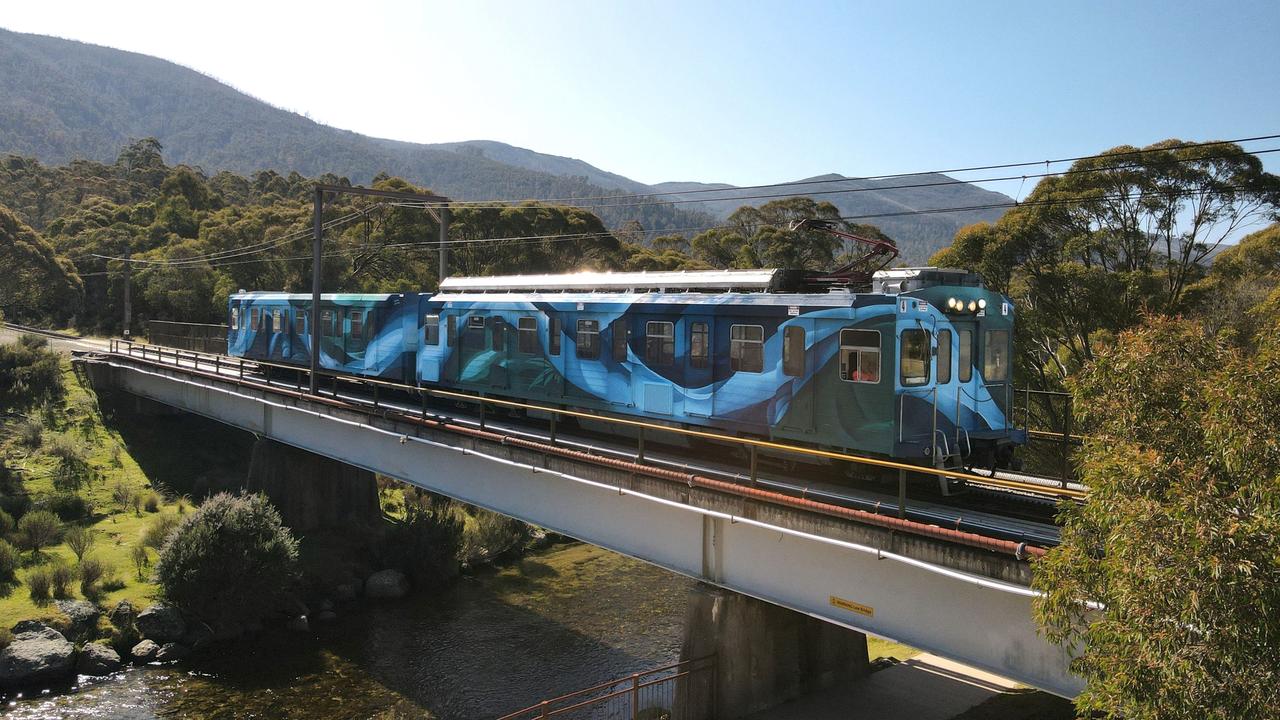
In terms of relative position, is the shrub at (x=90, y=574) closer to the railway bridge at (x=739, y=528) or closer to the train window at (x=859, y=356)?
the railway bridge at (x=739, y=528)

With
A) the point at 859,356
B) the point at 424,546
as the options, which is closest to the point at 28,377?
the point at 424,546

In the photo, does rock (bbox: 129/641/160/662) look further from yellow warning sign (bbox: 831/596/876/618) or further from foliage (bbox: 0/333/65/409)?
foliage (bbox: 0/333/65/409)

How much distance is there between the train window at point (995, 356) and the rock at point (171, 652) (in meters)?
20.7

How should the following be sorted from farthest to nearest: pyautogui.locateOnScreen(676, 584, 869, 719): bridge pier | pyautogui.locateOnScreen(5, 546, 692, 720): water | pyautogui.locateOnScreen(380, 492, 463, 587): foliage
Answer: pyautogui.locateOnScreen(380, 492, 463, 587): foliage < pyautogui.locateOnScreen(5, 546, 692, 720): water < pyautogui.locateOnScreen(676, 584, 869, 719): bridge pier

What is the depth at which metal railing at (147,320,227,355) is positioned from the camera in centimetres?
3975

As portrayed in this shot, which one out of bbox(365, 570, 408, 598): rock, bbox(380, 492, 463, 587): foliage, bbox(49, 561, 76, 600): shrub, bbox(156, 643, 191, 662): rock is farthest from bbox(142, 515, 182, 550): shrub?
bbox(380, 492, 463, 587): foliage

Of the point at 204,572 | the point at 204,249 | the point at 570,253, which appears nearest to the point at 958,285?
the point at 204,572

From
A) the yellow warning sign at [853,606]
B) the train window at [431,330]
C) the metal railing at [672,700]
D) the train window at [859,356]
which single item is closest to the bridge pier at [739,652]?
the metal railing at [672,700]

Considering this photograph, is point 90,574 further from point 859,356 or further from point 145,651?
point 859,356

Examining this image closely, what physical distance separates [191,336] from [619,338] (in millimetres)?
32929

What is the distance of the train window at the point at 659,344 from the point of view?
16869mm

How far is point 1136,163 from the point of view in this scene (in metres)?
26.8

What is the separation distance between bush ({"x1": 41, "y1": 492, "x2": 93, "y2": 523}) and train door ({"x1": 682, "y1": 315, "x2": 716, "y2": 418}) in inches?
971

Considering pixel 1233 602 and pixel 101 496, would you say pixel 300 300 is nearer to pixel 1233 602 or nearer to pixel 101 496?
pixel 101 496
